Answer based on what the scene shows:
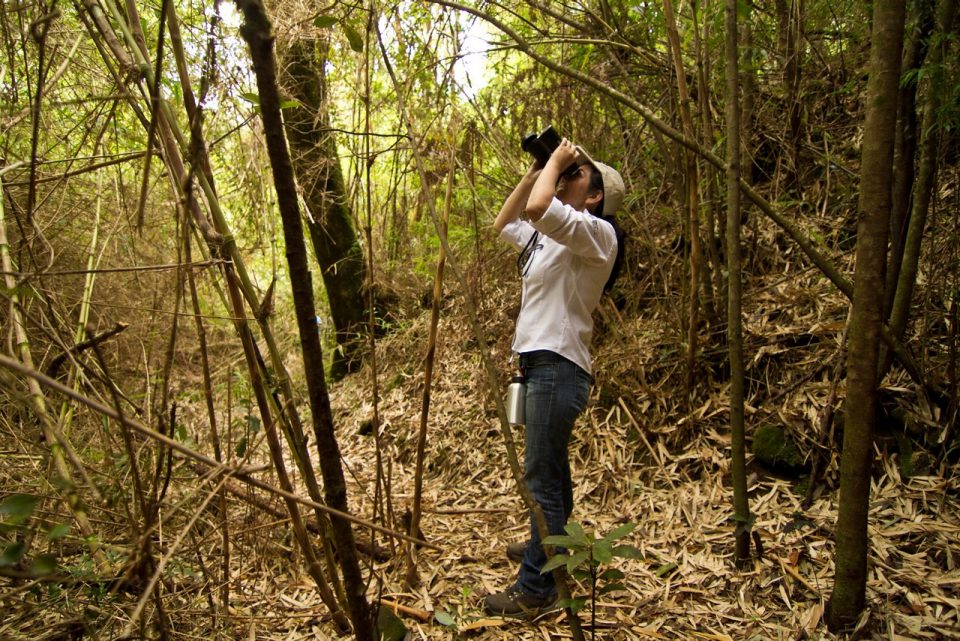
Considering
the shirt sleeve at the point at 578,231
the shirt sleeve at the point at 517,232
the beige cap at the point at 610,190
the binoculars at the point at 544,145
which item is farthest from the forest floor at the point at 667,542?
the binoculars at the point at 544,145

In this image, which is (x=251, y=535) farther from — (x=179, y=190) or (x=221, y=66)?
(x=221, y=66)

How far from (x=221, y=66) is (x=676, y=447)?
244cm

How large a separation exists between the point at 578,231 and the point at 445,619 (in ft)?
4.21

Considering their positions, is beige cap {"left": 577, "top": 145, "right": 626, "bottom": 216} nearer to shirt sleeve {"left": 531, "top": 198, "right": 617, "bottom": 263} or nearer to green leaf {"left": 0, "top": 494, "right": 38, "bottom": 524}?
shirt sleeve {"left": 531, "top": 198, "right": 617, "bottom": 263}

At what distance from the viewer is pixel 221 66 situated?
1.86m

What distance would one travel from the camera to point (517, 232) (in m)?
2.18

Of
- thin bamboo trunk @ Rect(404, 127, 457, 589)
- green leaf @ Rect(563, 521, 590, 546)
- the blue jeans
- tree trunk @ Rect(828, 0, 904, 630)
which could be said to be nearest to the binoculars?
thin bamboo trunk @ Rect(404, 127, 457, 589)

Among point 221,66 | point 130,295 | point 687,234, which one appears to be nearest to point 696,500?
point 687,234

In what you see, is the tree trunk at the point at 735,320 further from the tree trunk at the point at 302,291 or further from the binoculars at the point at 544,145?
the tree trunk at the point at 302,291

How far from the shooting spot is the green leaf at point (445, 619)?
5.49ft

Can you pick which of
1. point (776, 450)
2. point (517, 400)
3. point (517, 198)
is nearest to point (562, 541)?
point (517, 400)

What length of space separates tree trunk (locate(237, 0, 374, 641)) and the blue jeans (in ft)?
3.15

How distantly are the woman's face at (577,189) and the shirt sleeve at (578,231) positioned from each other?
0.68 feet

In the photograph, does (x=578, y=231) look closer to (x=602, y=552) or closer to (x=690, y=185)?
(x=690, y=185)
